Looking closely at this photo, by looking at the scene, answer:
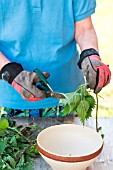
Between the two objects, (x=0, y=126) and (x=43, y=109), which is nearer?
(x=0, y=126)

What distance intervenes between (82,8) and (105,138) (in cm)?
46

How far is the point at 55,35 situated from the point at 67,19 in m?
0.07

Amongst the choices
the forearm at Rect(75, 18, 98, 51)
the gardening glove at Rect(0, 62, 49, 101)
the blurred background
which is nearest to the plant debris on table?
the gardening glove at Rect(0, 62, 49, 101)

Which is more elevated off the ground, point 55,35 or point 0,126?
point 55,35

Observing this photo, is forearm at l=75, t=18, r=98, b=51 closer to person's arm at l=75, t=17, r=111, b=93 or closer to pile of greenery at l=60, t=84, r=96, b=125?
person's arm at l=75, t=17, r=111, b=93

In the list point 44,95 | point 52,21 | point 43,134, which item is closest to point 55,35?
point 52,21

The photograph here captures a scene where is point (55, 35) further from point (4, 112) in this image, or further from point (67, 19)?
point (4, 112)

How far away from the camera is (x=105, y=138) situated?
1.52 meters

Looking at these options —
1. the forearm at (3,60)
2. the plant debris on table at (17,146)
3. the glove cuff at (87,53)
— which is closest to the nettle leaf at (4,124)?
the plant debris on table at (17,146)

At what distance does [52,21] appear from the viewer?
1.57m

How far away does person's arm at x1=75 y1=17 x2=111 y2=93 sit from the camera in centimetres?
146

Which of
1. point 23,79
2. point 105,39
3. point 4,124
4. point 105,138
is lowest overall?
point 105,39

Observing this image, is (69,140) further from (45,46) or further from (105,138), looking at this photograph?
(45,46)

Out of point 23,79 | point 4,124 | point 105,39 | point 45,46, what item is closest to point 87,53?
point 45,46
